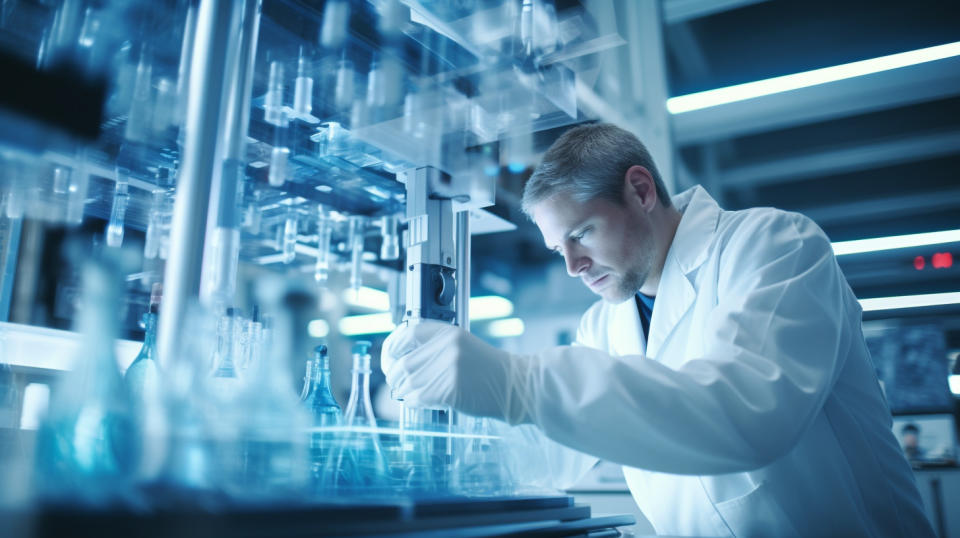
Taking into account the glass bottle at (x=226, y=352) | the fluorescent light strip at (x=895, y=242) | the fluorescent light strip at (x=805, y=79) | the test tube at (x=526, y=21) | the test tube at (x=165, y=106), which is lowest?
the glass bottle at (x=226, y=352)

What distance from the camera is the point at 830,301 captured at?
1.07 m

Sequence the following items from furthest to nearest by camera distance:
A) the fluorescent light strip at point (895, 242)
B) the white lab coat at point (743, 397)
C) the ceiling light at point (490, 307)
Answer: the ceiling light at point (490, 307), the fluorescent light strip at point (895, 242), the white lab coat at point (743, 397)

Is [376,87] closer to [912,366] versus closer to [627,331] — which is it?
[627,331]

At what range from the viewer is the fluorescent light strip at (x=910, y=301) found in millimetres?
4465

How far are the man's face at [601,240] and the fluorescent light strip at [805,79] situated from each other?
2.07 m

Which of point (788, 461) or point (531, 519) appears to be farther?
point (788, 461)

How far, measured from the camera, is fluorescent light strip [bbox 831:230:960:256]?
4427mm

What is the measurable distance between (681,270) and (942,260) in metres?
4.08

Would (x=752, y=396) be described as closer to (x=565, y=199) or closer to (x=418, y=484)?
(x=418, y=484)

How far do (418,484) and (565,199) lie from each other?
2.43ft

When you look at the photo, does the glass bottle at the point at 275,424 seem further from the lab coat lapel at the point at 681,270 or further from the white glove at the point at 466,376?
the lab coat lapel at the point at 681,270

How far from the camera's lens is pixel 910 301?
15.1 feet

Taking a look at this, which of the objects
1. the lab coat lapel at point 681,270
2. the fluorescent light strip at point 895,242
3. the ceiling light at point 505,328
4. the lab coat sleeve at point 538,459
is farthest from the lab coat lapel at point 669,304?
the fluorescent light strip at point 895,242

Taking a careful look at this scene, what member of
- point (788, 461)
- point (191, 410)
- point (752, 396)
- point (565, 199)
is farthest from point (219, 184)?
point (788, 461)
